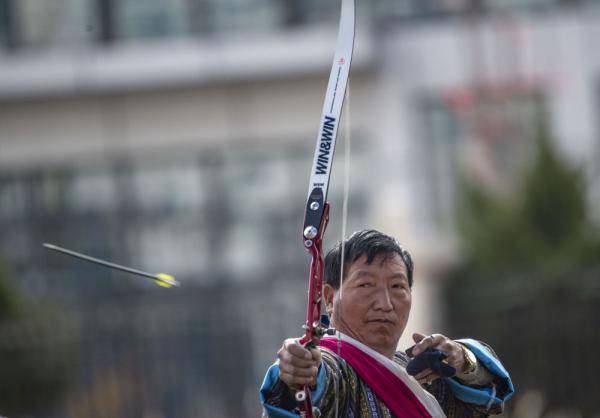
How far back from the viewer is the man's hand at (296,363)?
3.97 meters

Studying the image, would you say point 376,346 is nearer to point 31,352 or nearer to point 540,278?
point 540,278

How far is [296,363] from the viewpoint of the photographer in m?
3.97

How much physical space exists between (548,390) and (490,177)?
127 inches

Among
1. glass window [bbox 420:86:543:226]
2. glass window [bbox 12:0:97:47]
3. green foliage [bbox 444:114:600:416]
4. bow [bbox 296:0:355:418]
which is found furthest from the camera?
glass window [bbox 12:0:97:47]

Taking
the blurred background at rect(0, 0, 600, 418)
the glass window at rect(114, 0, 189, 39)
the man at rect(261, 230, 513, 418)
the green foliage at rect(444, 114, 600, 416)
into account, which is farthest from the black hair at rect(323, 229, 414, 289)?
the glass window at rect(114, 0, 189, 39)

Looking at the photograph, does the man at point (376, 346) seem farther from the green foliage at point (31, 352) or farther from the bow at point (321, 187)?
the green foliage at point (31, 352)

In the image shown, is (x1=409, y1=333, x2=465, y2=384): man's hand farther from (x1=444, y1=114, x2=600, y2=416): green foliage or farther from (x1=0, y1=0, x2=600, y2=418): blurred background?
(x1=0, y1=0, x2=600, y2=418): blurred background

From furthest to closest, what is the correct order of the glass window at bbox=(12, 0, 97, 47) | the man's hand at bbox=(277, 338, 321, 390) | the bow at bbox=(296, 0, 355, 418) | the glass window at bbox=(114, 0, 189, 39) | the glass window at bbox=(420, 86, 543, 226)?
the glass window at bbox=(12, 0, 97, 47)
the glass window at bbox=(114, 0, 189, 39)
the glass window at bbox=(420, 86, 543, 226)
the bow at bbox=(296, 0, 355, 418)
the man's hand at bbox=(277, 338, 321, 390)

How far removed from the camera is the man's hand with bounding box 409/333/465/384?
4.28m

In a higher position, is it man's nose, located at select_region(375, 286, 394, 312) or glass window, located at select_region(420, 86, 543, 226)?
man's nose, located at select_region(375, 286, 394, 312)

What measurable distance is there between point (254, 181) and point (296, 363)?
614 inches

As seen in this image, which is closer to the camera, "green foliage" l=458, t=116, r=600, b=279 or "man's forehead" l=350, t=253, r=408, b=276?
"man's forehead" l=350, t=253, r=408, b=276

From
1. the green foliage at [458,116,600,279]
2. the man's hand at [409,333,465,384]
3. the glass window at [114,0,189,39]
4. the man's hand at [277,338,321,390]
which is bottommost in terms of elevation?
the green foliage at [458,116,600,279]

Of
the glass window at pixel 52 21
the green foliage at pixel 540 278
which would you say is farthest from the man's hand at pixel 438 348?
the glass window at pixel 52 21
